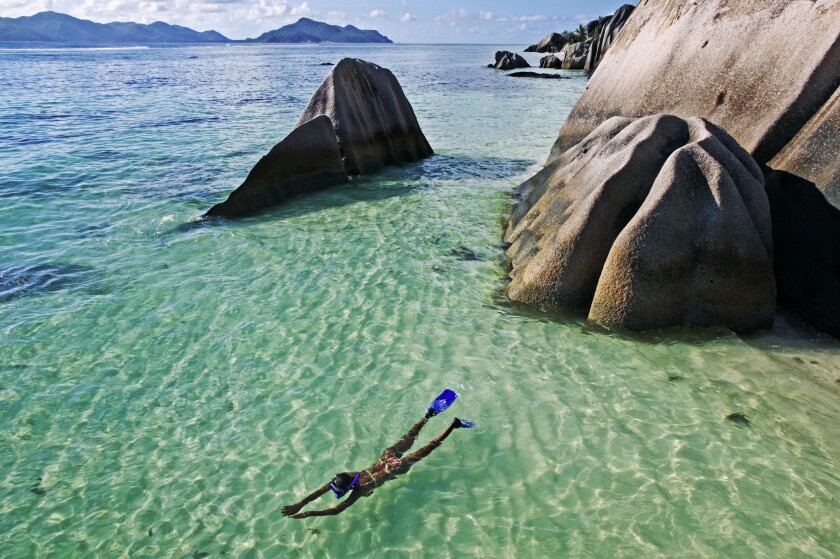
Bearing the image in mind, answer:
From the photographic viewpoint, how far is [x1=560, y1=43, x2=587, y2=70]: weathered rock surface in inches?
2274

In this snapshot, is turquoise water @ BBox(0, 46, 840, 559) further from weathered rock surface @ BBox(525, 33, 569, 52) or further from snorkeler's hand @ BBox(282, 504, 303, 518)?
weathered rock surface @ BBox(525, 33, 569, 52)

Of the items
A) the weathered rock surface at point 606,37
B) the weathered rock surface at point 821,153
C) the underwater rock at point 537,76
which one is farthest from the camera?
the weathered rock surface at point 606,37

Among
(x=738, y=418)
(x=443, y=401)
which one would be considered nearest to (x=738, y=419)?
(x=738, y=418)

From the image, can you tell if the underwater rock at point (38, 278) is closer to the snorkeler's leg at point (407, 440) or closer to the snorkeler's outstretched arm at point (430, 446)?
the snorkeler's leg at point (407, 440)

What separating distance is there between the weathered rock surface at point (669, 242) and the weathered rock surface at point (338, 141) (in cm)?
658

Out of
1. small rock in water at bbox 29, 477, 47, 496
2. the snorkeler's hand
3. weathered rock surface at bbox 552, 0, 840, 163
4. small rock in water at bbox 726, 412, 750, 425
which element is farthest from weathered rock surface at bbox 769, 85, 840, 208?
small rock in water at bbox 29, 477, 47, 496

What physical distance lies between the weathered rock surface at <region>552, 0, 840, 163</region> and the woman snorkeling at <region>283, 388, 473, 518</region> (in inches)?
233

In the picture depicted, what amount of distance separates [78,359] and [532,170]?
11.2m

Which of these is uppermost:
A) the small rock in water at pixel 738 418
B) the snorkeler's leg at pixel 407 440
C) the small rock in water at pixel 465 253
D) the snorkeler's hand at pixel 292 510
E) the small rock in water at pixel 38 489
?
the small rock in water at pixel 738 418

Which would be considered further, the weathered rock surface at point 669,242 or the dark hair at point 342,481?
the weathered rock surface at point 669,242

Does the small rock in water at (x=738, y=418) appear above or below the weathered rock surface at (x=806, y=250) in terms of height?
below

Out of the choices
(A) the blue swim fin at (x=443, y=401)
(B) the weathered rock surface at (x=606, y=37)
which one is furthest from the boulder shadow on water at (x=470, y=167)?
(B) the weathered rock surface at (x=606, y=37)

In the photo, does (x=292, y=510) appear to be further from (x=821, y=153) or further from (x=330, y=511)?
(x=821, y=153)

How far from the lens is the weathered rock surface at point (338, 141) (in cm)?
1147
